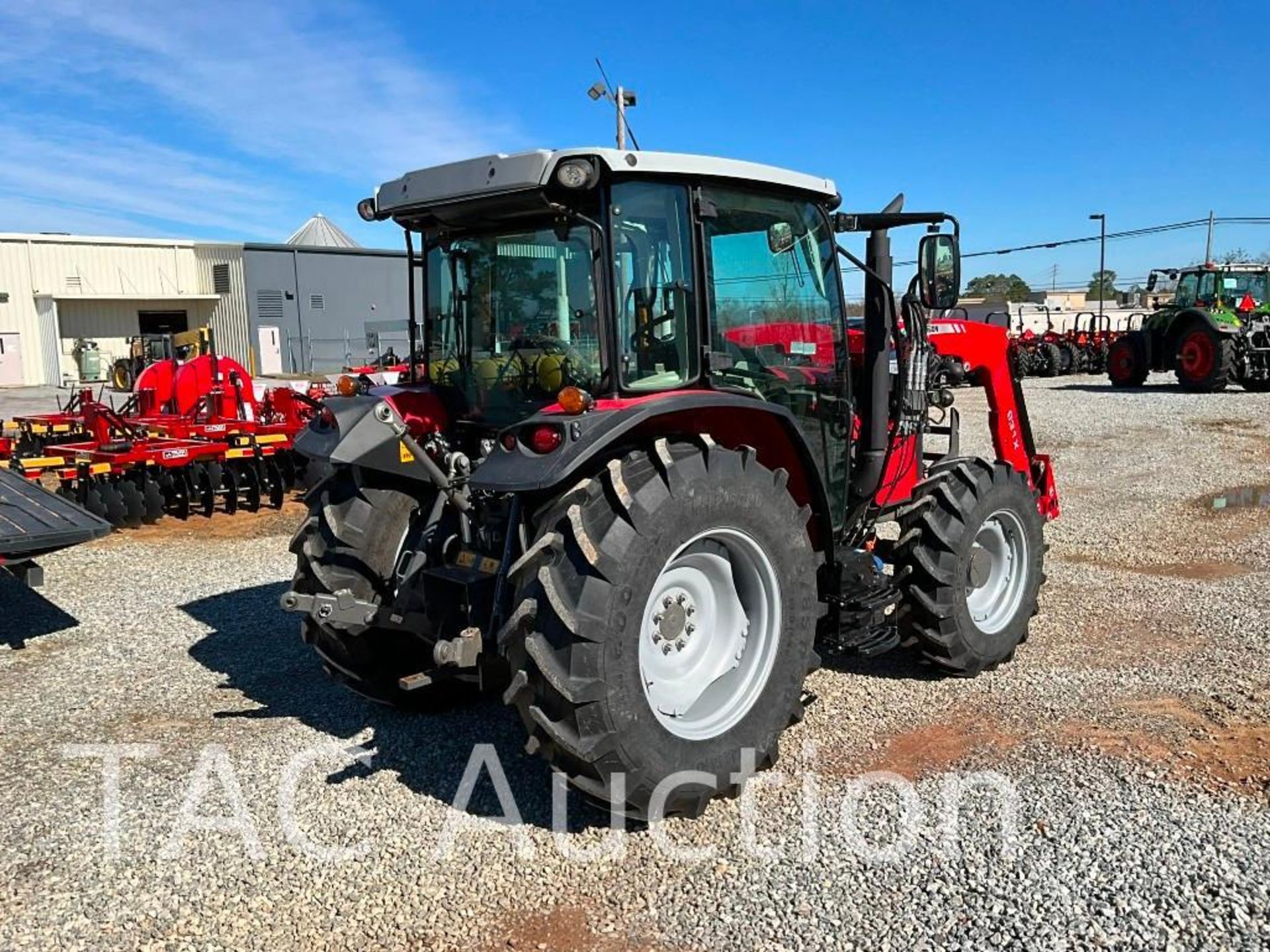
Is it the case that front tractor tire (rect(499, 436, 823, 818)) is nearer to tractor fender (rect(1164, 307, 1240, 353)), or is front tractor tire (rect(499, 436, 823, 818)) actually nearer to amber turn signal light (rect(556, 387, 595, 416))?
amber turn signal light (rect(556, 387, 595, 416))

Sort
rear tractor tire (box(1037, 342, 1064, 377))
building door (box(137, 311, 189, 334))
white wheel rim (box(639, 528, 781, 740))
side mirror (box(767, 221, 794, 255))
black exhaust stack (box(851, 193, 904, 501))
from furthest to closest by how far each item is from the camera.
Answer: building door (box(137, 311, 189, 334)), rear tractor tire (box(1037, 342, 1064, 377)), black exhaust stack (box(851, 193, 904, 501)), side mirror (box(767, 221, 794, 255)), white wheel rim (box(639, 528, 781, 740))

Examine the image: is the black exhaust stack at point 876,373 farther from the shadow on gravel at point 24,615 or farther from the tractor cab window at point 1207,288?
the tractor cab window at point 1207,288

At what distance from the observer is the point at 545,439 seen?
3281mm

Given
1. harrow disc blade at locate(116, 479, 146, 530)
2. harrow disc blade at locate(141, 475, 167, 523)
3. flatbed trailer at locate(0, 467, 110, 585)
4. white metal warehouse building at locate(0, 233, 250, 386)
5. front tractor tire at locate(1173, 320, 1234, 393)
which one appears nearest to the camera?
flatbed trailer at locate(0, 467, 110, 585)

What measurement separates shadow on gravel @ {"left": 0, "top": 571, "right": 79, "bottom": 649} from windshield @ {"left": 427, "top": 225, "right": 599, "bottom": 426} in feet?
11.0

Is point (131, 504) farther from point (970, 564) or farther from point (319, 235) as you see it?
point (319, 235)

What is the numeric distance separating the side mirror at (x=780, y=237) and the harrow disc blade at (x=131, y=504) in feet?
24.7

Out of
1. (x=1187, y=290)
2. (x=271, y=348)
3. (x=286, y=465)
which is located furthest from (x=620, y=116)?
(x=271, y=348)

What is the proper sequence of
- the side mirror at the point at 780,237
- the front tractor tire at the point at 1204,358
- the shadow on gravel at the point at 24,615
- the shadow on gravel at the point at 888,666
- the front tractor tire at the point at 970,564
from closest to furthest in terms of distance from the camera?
the side mirror at the point at 780,237, the front tractor tire at the point at 970,564, the shadow on gravel at the point at 888,666, the shadow on gravel at the point at 24,615, the front tractor tire at the point at 1204,358

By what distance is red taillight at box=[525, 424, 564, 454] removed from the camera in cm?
326

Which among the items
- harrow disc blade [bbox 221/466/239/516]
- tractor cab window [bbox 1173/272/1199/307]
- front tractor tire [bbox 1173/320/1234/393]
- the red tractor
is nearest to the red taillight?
the red tractor

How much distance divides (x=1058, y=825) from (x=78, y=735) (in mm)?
4047

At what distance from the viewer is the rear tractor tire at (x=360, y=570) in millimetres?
4098

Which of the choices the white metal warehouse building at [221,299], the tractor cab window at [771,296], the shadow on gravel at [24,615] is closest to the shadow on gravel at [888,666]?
the tractor cab window at [771,296]
